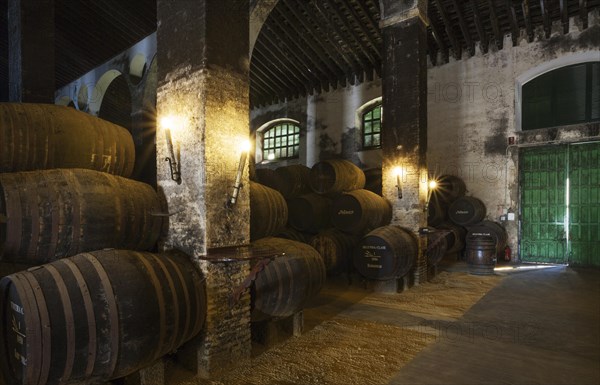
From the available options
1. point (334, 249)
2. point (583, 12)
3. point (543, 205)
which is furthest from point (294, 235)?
point (583, 12)

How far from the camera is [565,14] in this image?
9336 millimetres

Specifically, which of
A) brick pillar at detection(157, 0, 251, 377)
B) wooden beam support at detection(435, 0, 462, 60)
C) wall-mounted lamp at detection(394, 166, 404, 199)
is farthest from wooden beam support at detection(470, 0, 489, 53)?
brick pillar at detection(157, 0, 251, 377)

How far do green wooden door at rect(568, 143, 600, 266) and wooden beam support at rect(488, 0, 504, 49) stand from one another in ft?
12.0

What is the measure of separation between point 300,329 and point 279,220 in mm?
1519

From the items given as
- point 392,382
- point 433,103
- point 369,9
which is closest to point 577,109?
point 433,103

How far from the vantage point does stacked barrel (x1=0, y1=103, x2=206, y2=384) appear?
2295 mm

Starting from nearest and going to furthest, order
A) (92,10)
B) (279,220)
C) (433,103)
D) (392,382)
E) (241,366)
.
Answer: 1. (392,382)
2. (241,366)
3. (279,220)
4. (92,10)
5. (433,103)

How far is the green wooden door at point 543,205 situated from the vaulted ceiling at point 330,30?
11.3 feet

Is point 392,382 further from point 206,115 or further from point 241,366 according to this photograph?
point 206,115

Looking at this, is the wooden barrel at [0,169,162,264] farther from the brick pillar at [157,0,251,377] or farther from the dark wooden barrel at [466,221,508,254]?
the dark wooden barrel at [466,221,508,254]

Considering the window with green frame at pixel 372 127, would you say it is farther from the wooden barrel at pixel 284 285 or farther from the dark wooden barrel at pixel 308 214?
the wooden barrel at pixel 284 285

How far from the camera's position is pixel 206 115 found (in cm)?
348

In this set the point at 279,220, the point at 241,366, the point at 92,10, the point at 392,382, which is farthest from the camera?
the point at 92,10

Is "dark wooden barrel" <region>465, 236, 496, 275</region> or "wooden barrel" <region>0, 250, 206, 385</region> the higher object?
"wooden barrel" <region>0, 250, 206, 385</region>
